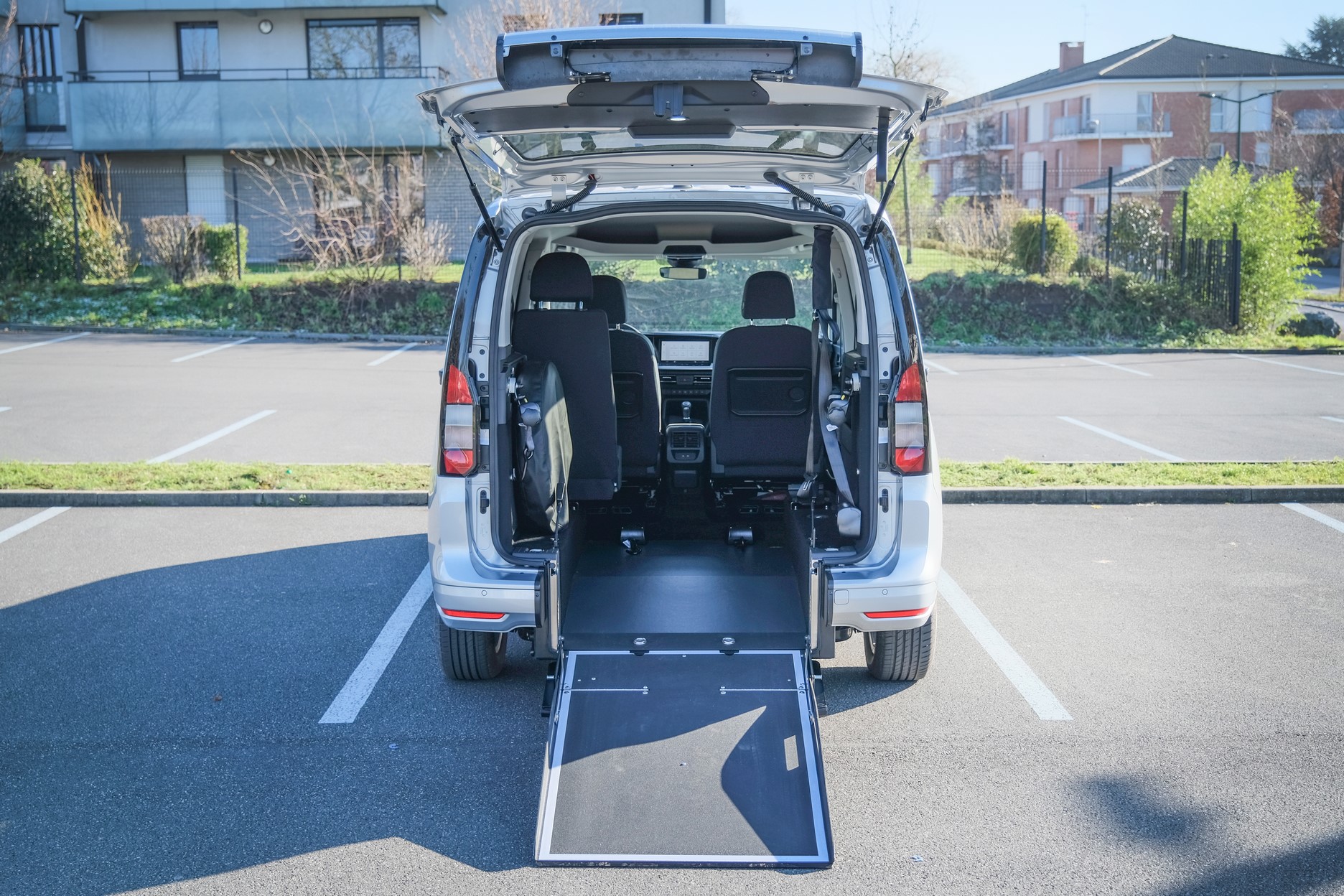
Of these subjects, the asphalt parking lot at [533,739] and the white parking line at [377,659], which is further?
the white parking line at [377,659]

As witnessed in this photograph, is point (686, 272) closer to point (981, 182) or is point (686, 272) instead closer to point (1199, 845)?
point (1199, 845)

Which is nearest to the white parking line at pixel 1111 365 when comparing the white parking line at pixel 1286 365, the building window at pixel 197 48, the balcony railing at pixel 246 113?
the white parking line at pixel 1286 365

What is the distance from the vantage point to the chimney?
195 ft

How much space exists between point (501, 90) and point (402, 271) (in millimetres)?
17595

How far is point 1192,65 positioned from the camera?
52844mm

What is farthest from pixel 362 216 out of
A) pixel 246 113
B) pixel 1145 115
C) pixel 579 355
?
pixel 1145 115

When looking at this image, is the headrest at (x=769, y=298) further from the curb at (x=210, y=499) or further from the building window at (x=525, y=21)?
the building window at (x=525, y=21)

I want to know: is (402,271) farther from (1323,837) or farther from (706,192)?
(1323,837)

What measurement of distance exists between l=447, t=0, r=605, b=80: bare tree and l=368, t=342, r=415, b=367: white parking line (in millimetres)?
6157

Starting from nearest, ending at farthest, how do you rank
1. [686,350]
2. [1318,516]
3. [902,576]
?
[902,576] < [686,350] < [1318,516]

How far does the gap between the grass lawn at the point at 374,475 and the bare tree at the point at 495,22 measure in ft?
48.1

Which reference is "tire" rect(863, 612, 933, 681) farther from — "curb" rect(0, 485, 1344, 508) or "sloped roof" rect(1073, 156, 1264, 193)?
"sloped roof" rect(1073, 156, 1264, 193)

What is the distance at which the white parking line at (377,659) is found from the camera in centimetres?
479

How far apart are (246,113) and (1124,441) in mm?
22011
